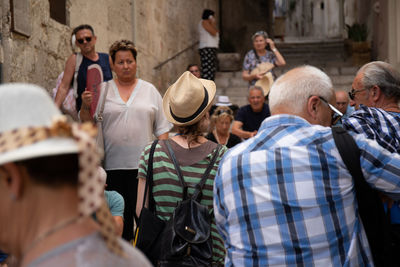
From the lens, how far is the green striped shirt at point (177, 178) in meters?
3.32

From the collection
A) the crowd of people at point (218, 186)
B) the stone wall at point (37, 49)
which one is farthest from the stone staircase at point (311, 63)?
the crowd of people at point (218, 186)

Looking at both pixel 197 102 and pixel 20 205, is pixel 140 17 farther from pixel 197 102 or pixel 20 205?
pixel 20 205

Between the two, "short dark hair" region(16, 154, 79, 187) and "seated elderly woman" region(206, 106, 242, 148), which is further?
"seated elderly woman" region(206, 106, 242, 148)

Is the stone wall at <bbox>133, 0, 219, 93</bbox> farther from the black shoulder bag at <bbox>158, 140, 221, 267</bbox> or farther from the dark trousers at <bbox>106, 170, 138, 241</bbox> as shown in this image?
the black shoulder bag at <bbox>158, 140, 221, 267</bbox>

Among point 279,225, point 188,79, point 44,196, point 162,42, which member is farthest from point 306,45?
point 44,196

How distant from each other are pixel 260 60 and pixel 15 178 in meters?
8.45

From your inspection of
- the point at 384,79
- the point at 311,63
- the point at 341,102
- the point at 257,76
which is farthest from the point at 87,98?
the point at 311,63

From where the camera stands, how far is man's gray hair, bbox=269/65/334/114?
8.54ft

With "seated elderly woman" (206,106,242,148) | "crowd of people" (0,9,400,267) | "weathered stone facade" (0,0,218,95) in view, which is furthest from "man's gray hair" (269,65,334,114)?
"seated elderly woman" (206,106,242,148)

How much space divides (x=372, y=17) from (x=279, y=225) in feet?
41.3

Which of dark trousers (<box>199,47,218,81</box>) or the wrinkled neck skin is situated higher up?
dark trousers (<box>199,47,218,81</box>)

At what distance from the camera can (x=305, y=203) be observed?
2428 mm

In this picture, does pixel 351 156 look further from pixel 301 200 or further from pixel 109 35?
pixel 109 35

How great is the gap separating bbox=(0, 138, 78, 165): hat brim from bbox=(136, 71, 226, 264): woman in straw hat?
207 cm
